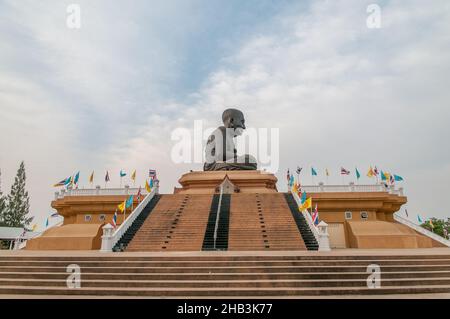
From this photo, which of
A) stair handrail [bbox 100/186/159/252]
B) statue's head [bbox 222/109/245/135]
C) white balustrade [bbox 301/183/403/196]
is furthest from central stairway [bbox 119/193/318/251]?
statue's head [bbox 222/109/245/135]

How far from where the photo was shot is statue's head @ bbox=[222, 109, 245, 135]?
32.0m

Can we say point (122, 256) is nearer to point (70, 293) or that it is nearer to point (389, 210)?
point (70, 293)

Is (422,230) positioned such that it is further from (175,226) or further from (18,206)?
(18,206)

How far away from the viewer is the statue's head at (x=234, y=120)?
32.0 meters

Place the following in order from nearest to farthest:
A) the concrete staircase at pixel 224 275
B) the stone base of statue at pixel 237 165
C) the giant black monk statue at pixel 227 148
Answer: the concrete staircase at pixel 224 275, the stone base of statue at pixel 237 165, the giant black monk statue at pixel 227 148

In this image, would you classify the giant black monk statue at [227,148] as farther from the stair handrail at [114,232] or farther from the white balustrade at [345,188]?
the stair handrail at [114,232]

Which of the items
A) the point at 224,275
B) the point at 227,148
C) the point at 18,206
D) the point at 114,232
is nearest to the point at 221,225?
the point at 114,232

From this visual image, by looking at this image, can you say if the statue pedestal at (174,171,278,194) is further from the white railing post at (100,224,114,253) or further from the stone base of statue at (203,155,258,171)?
the white railing post at (100,224,114,253)

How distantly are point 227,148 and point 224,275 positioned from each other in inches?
849

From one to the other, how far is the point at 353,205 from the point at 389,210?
2.96 meters

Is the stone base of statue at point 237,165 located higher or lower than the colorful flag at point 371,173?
higher

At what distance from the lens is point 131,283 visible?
29.2ft

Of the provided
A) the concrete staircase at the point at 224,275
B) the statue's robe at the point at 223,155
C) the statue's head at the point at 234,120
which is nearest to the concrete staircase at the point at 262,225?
the concrete staircase at the point at 224,275

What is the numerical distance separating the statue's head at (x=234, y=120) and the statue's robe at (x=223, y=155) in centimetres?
61
